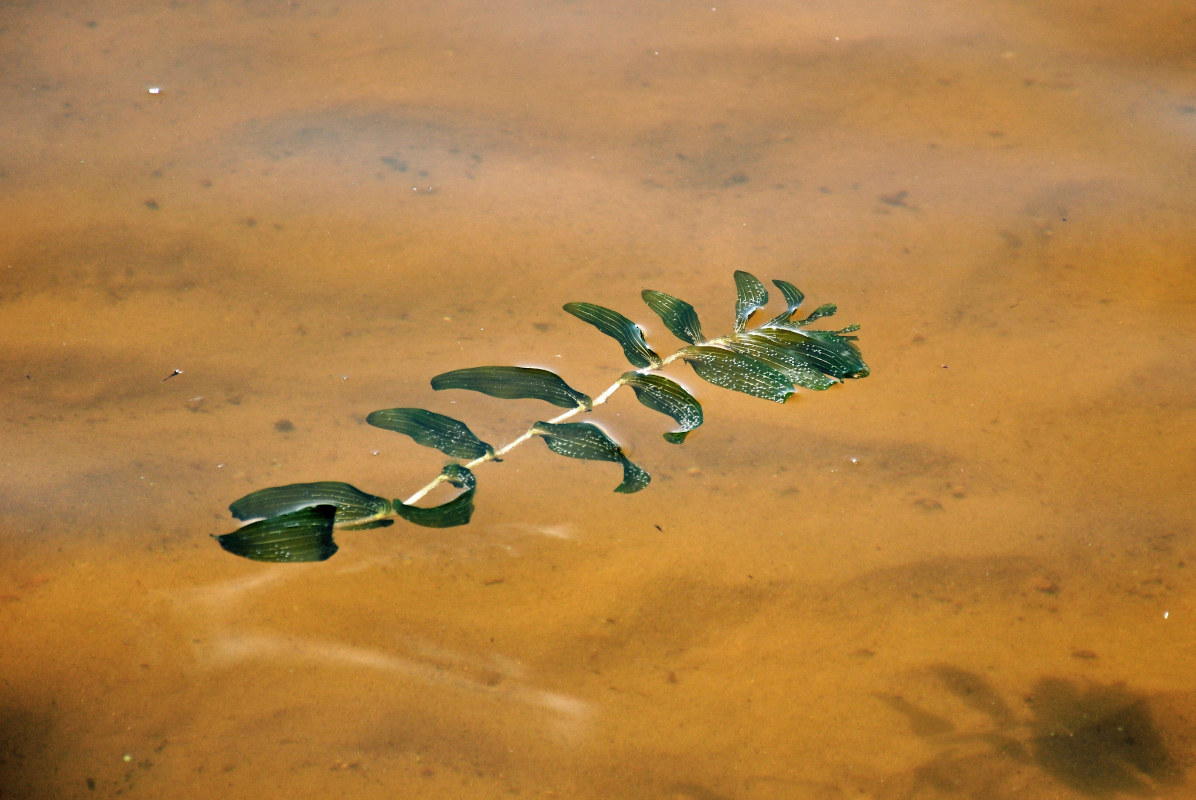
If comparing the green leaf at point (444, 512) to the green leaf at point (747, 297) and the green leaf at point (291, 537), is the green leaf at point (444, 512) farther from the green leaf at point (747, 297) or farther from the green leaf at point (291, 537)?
the green leaf at point (747, 297)

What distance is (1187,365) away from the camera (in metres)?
1.67

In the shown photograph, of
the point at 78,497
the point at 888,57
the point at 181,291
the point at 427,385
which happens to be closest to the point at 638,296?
the point at 427,385

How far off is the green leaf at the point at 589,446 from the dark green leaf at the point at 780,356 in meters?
0.32

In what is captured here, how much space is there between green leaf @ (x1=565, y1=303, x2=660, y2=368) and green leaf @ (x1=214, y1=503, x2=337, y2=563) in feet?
1.83

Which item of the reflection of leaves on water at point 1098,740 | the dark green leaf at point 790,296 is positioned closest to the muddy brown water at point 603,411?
the reflection of leaves on water at point 1098,740

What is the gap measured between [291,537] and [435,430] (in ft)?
0.89

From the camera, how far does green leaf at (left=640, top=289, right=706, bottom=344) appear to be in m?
1.54

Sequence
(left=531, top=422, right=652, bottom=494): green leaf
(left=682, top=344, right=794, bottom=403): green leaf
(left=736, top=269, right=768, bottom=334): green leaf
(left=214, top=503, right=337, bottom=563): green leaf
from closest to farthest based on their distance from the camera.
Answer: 1. (left=214, top=503, right=337, bottom=563): green leaf
2. (left=531, top=422, right=652, bottom=494): green leaf
3. (left=682, top=344, right=794, bottom=403): green leaf
4. (left=736, top=269, right=768, bottom=334): green leaf

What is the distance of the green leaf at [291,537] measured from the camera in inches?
45.9

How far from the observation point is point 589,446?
1.34 m

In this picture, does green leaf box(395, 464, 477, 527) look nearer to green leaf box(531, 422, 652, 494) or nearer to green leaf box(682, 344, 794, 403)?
green leaf box(531, 422, 652, 494)

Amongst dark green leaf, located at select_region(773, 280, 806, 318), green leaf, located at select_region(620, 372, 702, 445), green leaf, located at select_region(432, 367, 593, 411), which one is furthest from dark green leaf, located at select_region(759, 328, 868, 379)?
green leaf, located at select_region(432, 367, 593, 411)

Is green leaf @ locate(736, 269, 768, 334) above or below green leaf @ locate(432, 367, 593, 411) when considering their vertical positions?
above

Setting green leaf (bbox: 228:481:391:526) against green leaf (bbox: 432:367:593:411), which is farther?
green leaf (bbox: 432:367:593:411)
